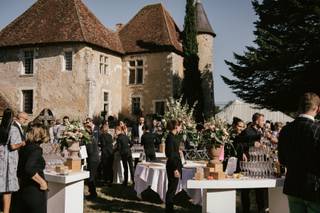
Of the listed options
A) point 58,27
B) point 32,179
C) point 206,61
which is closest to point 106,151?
point 32,179

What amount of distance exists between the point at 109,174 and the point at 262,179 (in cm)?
667

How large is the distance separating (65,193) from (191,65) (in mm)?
19819

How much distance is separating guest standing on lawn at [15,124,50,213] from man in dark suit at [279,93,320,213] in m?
2.95

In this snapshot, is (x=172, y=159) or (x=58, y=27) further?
(x=58, y=27)

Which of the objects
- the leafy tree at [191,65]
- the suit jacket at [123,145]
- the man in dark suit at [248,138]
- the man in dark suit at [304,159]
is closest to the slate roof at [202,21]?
the leafy tree at [191,65]

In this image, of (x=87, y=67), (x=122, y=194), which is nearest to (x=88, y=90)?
(x=87, y=67)

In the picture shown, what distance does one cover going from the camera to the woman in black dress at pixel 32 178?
462 cm

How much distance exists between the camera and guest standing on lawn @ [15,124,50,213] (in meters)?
4.62

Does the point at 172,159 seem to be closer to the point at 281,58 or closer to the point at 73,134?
the point at 73,134

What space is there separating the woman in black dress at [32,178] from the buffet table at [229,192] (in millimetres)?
2062

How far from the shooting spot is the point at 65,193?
6.13 metres

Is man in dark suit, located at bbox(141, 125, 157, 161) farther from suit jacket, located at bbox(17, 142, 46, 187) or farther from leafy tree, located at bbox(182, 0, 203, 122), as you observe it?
leafy tree, located at bbox(182, 0, 203, 122)

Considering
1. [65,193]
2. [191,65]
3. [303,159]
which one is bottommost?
[65,193]

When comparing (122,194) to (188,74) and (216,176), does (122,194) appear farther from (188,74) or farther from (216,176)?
(188,74)
